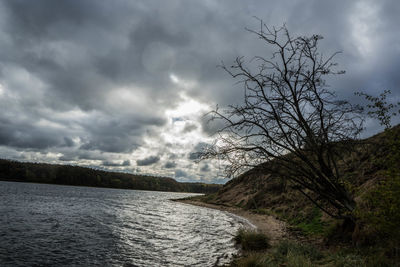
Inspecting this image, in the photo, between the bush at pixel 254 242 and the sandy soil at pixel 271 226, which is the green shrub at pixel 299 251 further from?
the sandy soil at pixel 271 226

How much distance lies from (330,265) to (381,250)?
77.7 inches

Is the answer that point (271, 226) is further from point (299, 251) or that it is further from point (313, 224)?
point (299, 251)

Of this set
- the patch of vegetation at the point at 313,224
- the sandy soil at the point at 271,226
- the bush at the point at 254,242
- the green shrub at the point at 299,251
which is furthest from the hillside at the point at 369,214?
the bush at the point at 254,242

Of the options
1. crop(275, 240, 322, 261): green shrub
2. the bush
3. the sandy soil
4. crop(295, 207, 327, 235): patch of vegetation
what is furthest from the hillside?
the bush

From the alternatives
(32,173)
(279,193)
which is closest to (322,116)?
(279,193)

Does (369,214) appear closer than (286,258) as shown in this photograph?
Yes

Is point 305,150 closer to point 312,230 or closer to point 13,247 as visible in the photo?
point 312,230

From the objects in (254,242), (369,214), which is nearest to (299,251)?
(369,214)

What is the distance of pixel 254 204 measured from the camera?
39656mm

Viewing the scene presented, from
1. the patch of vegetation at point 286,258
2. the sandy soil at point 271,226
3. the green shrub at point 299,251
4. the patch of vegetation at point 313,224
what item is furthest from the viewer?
the sandy soil at point 271,226

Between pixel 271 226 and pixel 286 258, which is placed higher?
pixel 286 258

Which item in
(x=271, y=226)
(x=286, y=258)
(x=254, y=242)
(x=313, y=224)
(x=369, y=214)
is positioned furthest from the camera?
(x=271, y=226)

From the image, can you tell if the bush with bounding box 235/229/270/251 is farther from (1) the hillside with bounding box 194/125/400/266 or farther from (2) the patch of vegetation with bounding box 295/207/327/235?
(2) the patch of vegetation with bounding box 295/207/327/235

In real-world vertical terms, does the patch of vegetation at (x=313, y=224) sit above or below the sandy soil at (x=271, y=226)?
above
